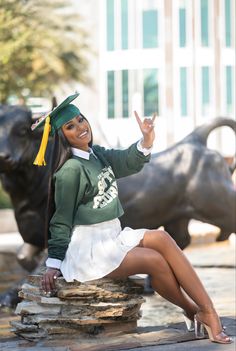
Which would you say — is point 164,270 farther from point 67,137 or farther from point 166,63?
point 166,63

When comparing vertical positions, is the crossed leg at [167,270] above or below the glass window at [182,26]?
below

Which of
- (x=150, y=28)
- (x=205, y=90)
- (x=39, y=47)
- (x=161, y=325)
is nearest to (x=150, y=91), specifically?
(x=205, y=90)

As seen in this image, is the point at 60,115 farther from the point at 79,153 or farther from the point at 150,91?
the point at 150,91

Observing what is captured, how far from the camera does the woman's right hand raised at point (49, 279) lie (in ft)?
12.8

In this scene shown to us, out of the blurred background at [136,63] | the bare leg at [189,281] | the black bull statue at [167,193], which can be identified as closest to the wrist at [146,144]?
the bare leg at [189,281]

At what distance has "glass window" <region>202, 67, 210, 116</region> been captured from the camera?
31.5 m

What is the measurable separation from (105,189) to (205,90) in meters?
28.8

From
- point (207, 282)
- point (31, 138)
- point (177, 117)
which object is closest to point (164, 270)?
point (31, 138)

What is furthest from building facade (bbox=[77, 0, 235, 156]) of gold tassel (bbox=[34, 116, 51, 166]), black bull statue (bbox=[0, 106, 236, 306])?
gold tassel (bbox=[34, 116, 51, 166])

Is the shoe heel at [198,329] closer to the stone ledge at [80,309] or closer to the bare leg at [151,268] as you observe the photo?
the bare leg at [151,268]

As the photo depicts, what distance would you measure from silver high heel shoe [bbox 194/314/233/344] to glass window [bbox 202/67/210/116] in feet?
91.0

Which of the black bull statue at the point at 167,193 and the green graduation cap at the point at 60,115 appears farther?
the black bull statue at the point at 167,193

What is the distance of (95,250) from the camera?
3895 mm

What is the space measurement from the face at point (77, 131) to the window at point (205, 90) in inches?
1087
